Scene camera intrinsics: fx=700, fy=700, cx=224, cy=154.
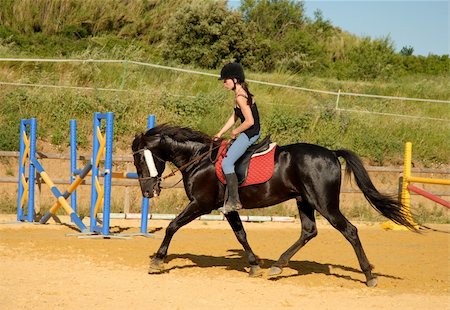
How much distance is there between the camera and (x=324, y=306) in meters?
6.89

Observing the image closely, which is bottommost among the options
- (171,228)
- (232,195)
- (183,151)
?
(171,228)

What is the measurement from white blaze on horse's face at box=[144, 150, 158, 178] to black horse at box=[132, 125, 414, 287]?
5cm

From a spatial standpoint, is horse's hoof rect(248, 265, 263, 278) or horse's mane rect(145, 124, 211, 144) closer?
horse's hoof rect(248, 265, 263, 278)

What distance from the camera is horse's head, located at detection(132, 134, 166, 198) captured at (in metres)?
8.77

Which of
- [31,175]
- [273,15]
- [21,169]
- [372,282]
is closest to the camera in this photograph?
[372,282]

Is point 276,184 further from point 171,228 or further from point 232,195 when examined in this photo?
point 171,228

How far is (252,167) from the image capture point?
8617 mm

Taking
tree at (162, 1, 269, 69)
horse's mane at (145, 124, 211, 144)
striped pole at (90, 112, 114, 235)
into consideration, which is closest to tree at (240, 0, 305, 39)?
tree at (162, 1, 269, 69)

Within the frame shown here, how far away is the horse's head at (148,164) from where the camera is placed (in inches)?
345

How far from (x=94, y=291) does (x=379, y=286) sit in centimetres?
330

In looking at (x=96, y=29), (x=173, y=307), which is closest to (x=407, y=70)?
(x=96, y=29)

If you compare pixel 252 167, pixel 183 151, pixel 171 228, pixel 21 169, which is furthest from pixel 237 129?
pixel 21 169

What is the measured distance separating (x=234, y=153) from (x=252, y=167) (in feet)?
1.07

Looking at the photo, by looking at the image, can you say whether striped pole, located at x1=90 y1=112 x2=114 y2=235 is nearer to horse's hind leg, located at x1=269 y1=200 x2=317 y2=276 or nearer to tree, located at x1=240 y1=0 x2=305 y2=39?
horse's hind leg, located at x1=269 y1=200 x2=317 y2=276
